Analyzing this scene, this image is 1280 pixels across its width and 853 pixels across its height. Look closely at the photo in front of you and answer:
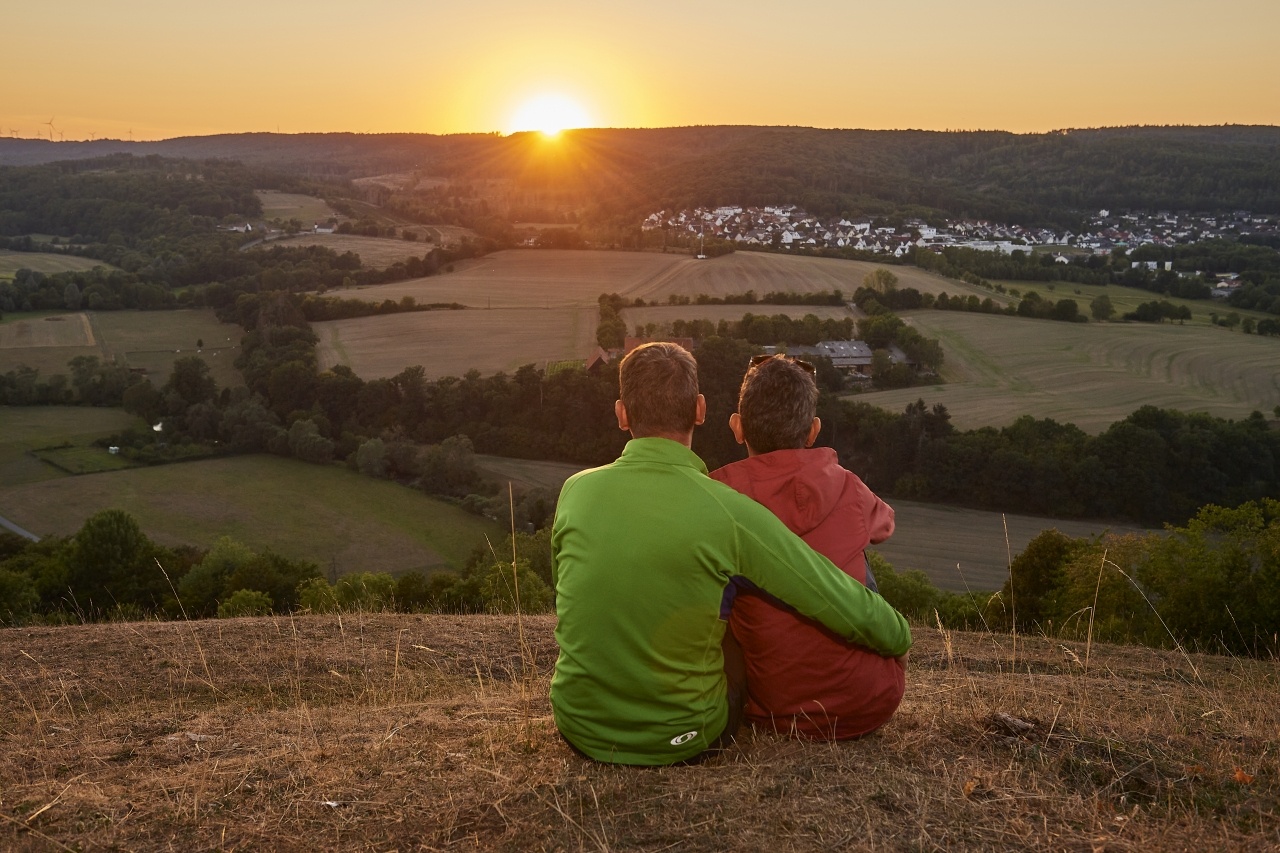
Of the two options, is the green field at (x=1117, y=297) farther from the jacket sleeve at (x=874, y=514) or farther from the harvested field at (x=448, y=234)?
the jacket sleeve at (x=874, y=514)

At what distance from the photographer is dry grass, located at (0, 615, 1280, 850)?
3.39m

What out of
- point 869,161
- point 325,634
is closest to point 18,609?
point 325,634

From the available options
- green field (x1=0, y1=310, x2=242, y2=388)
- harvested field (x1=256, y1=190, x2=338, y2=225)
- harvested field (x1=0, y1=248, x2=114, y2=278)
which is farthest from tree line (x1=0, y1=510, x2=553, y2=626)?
harvested field (x1=256, y1=190, x2=338, y2=225)

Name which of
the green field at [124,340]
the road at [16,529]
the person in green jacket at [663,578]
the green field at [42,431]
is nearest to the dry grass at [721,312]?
the green field at [124,340]

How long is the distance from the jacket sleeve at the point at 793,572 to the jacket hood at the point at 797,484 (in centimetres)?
22

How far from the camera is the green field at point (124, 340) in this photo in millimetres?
47062

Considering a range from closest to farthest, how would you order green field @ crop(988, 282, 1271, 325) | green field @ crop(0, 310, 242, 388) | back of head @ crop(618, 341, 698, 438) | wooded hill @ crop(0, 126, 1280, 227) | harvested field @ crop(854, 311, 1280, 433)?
1. back of head @ crop(618, 341, 698, 438)
2. harvested field @ crop(854, 311, 1280, 433)
3. green field @ crop(0, 310, 242, 388)
4. green field @ crop(988, 282, 1271, 325)
5. wooded hill @ crop(0, 126, 1280, 227)

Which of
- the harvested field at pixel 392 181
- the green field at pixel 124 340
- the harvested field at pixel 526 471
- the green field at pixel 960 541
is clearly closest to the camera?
the green field at pixel 960 541

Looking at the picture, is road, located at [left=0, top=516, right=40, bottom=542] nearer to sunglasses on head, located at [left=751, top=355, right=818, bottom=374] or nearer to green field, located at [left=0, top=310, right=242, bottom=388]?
green field, located at [left=0, top=310, right=242, bottom=388]

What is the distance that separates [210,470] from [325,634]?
31791 mm

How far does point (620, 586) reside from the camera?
354 cm

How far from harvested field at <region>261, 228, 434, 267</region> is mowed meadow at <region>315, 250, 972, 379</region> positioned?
486 cm

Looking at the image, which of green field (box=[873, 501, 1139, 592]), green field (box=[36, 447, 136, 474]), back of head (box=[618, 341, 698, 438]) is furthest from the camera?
green field (box=[36, 447, 136, 474])

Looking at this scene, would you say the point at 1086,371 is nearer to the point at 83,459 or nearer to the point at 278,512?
the point at 278,512
